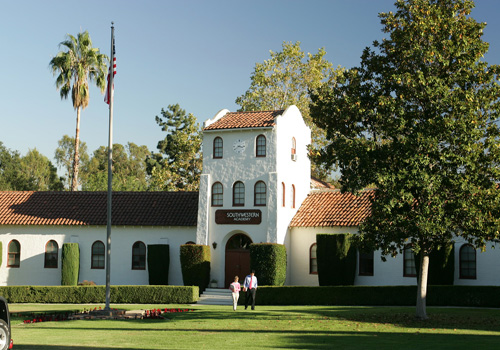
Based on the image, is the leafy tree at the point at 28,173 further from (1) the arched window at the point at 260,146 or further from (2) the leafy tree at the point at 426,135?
(2) the leafy tree at the point at 426,135

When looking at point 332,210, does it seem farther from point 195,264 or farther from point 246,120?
point 195,264

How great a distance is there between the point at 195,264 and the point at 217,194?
14.3 feet

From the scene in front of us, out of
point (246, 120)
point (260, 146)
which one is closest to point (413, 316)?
point (260, 146)

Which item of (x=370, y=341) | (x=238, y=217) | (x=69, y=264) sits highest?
(x=238, y=217)

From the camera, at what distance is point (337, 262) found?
3622 cm

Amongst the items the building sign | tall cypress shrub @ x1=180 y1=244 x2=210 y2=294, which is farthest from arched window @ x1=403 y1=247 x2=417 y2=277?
tall cypress shrub @ x1=180 y1=244 x2=210 y2=294

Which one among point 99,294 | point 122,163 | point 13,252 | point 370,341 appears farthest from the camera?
point 122,163

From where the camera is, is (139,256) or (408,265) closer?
(408,265)

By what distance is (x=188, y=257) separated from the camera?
3800cm

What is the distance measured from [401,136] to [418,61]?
9.54 feet

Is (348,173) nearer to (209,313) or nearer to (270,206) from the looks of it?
(209,313)

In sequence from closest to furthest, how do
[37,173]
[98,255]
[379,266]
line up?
[379,266]
[98,255]
[37,173]

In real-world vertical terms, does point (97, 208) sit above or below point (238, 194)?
below

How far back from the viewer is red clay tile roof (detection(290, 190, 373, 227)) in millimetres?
37531
